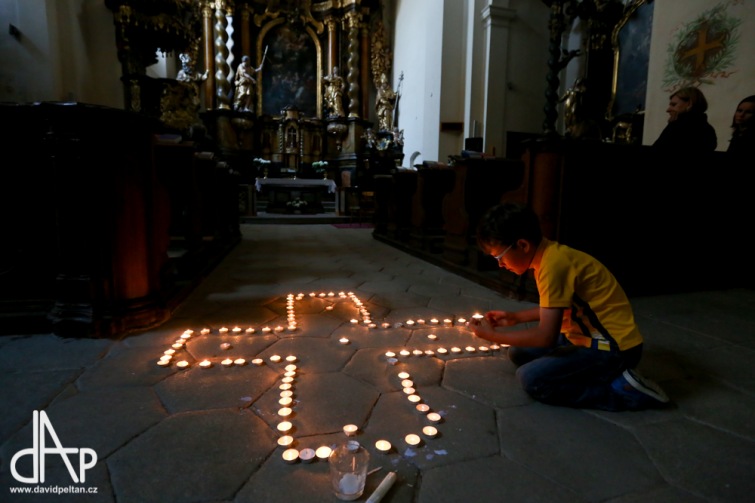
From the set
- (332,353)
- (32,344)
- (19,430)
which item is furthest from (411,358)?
(32,344)

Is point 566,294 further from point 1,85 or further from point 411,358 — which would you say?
point 1,85

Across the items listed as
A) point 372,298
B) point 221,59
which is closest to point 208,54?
point 221,59

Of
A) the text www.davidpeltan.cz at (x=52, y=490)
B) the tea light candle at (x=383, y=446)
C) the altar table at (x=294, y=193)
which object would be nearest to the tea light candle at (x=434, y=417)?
the tea light candle at (x=383, y=446)

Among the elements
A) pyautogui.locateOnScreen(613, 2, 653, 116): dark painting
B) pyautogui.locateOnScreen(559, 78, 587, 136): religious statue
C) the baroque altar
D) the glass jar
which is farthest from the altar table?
the glass jar

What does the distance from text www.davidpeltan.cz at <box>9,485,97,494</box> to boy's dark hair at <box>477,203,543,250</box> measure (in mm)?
1313

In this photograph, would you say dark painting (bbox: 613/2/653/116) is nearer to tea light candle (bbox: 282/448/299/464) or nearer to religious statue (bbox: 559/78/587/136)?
religious statue (bbox: 559/78/587/136)

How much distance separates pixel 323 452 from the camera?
1210 millimetres

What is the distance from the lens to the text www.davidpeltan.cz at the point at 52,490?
105cm

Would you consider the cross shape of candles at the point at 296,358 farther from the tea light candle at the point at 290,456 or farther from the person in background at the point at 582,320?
the person in background at the point at 582,320

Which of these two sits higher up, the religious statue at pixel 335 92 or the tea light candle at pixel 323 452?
the religious statue at pixel 335 92

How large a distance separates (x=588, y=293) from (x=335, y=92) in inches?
473

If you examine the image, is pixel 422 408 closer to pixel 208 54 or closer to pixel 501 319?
pixel 501 319

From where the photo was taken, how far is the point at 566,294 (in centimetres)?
144

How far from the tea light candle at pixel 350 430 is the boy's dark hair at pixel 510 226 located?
74 centimetres
